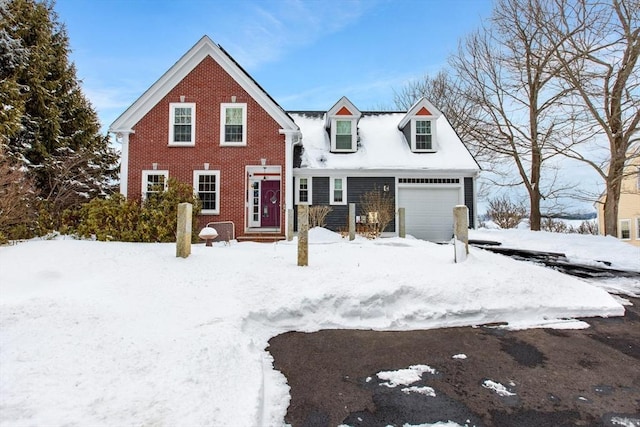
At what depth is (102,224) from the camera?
344 inches

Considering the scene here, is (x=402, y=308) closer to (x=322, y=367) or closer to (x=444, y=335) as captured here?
(x=444, y=335)

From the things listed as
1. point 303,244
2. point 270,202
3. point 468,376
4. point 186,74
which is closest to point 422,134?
point 270,202

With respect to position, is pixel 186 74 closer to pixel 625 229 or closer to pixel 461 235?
pixel 461 235

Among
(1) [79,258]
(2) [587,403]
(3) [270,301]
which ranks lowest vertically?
(2) [587,403]

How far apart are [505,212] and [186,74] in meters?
25.9

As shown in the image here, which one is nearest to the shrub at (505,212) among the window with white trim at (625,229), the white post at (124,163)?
the window with white trim at (625,229)

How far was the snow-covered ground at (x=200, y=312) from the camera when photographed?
8.16ft

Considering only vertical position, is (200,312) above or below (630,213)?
below

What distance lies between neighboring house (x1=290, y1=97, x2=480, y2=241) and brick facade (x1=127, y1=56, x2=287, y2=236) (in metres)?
2.17

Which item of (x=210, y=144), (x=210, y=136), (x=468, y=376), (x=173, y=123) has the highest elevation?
(x=173, y=123)

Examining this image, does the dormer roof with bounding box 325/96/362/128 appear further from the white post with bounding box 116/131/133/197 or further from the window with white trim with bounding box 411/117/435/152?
the white post with bounding box 116/131/133/197

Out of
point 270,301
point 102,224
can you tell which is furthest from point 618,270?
point 102,224

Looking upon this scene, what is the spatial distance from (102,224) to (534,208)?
779 inches

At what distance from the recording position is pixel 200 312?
13.9 ft
